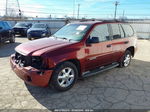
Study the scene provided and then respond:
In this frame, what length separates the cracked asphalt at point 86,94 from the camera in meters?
3.27

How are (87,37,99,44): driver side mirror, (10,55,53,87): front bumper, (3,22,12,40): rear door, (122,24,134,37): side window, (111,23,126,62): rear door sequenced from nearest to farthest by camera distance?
(10,55,53,87): front bumper, (87,37,99,44): driver side mirror, (111,23,126,62): rear door, (122,24,134,37): side window, (3,22,12,40): rear door

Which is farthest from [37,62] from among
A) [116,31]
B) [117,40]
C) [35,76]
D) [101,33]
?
[116,31]

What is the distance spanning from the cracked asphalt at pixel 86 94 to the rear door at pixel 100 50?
534mm

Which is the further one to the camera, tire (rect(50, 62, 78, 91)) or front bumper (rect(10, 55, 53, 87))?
tire (rect(50, 62, 78, 91))

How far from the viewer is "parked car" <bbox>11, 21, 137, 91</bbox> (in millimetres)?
3351

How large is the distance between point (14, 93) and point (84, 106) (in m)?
1.73

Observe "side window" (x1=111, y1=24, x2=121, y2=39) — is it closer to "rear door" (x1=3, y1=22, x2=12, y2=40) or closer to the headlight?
the headlight

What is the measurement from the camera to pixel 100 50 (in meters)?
4.41

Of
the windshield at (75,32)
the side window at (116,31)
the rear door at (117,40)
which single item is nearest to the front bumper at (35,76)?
the windshield at (75,32)

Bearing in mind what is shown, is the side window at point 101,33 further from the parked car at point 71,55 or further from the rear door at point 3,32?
the rear door at point 3,32

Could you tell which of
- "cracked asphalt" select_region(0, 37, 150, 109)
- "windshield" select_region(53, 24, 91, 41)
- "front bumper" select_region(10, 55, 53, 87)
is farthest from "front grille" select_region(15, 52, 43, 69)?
"windshield" select_region(53, 24, 91, 41)

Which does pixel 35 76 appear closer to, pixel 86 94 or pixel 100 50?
pixel 86 94

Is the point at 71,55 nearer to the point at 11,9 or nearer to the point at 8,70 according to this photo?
the point at 8,70

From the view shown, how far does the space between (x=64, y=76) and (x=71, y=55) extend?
0.55 m
